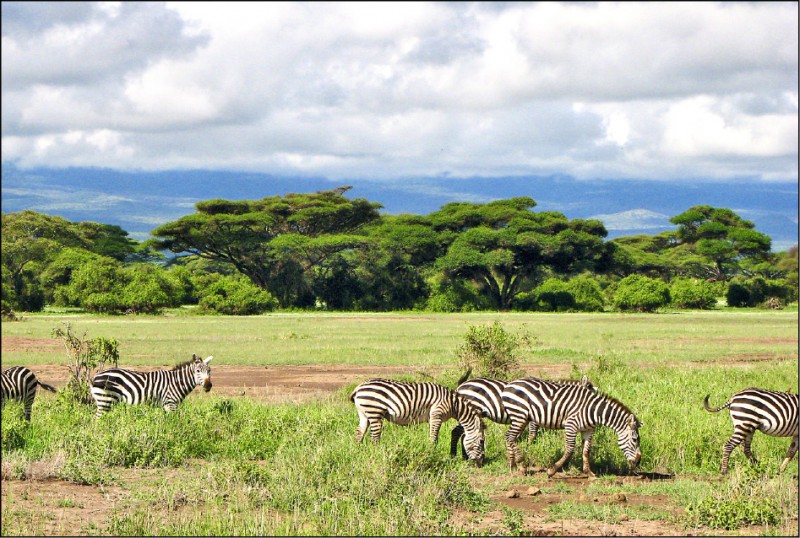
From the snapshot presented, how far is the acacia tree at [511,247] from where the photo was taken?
199ft

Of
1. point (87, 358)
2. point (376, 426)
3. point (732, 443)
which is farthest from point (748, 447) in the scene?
point (87, 358)

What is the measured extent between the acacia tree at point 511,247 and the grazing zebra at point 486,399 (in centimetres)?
4796

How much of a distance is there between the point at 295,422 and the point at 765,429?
233 inches

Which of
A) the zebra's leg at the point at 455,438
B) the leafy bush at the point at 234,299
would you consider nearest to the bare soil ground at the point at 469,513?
the zebra's leg at the point at 455,438

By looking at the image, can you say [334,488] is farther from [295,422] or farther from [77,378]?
[77,378]

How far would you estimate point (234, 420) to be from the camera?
12633 mm

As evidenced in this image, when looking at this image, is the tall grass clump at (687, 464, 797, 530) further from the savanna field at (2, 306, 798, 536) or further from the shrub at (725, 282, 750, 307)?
the shrub at (725, 282, 750, 307)

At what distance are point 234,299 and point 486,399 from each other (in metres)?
40.7

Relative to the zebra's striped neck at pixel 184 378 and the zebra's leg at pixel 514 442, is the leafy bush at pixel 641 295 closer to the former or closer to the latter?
the zebra's striped neck at pixel 184 378

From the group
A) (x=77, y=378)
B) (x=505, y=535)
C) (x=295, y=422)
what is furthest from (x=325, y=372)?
(x=505, y=535)

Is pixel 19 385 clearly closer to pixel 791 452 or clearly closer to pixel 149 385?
pixel 149 385

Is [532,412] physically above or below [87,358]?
below

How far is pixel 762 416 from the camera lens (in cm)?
1083

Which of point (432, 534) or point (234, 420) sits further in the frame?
point (234, 420)
